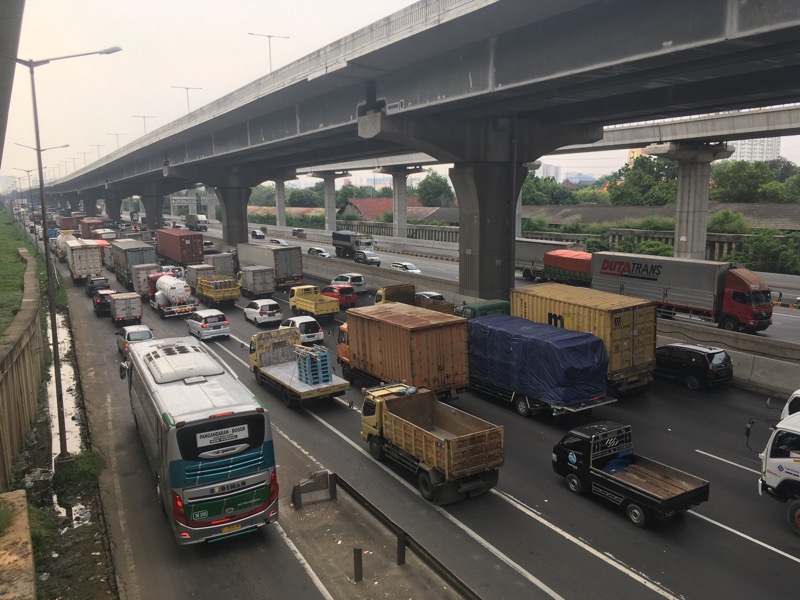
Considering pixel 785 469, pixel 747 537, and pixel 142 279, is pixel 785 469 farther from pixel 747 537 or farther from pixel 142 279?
pixel 142 279

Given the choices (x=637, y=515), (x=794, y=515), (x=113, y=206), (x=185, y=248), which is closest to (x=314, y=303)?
(x=637, y=515)

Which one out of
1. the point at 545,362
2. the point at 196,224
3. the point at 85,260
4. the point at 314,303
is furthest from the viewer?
the point at 196,224

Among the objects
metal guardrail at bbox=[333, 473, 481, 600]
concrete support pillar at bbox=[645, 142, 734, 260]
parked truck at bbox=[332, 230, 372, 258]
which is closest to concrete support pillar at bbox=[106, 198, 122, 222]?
parked truck at bbox=[332, 230, 372, 258]

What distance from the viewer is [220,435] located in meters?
11.9

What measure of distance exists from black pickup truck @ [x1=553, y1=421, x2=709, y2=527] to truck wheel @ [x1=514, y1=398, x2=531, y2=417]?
478cm

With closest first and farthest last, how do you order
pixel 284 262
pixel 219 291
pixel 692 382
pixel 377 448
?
pixel 377 448, pixel 692 382, pixel 219 291, pixel 284 262

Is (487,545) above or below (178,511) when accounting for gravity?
below

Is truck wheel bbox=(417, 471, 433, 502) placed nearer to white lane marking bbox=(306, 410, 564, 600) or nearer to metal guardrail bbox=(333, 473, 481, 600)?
white lane marking bbox=(306, 410, 564, 600)

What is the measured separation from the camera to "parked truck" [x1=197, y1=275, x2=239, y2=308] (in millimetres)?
40594

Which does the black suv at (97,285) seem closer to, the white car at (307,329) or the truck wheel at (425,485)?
the white car at (307,329)

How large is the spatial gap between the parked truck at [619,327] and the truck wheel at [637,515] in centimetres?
819

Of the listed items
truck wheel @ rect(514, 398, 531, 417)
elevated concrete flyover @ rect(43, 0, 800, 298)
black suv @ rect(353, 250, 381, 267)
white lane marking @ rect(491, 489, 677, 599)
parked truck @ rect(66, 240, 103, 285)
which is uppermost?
elevated concrete flyover @ rect(43, 0, 800, 298)

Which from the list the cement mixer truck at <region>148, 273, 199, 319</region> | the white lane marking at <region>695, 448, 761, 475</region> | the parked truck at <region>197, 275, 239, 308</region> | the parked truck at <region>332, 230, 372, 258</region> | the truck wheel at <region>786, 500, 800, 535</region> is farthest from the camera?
the parked truck at <region>332, 230, 372, 258</region>

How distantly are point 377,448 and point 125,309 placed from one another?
950 inches
